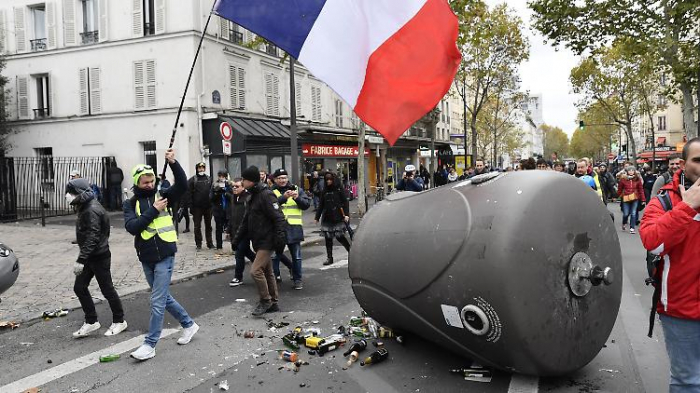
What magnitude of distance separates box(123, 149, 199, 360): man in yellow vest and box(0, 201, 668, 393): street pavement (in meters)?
0.40

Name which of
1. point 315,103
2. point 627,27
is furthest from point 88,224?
point 315,103

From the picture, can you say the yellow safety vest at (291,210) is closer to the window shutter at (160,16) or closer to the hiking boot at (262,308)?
the hiking boot at (262,308)

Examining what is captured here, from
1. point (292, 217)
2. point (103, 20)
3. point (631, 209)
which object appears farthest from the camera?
point (103, 20)

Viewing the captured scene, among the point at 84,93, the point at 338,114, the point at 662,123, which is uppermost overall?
the point at 662,123

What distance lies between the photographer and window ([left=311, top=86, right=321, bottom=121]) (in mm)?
26844

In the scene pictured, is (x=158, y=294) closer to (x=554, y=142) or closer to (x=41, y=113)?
(x=41, y=113)

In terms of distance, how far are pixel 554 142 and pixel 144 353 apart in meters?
161

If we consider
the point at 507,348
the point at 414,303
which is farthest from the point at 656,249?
the point at 414,303

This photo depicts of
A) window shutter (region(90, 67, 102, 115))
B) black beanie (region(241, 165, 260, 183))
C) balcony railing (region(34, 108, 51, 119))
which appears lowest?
black beanie (region(241, 165, 260, 183))

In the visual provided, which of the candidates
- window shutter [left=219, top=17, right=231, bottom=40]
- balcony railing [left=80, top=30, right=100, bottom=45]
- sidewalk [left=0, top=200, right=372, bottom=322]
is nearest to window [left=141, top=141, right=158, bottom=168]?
balcony railing [left=80, top=30, right=100, bottom=45]

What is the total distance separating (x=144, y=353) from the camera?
4.87 meters

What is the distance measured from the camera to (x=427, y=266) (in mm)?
3811

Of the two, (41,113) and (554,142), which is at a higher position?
(554,142)

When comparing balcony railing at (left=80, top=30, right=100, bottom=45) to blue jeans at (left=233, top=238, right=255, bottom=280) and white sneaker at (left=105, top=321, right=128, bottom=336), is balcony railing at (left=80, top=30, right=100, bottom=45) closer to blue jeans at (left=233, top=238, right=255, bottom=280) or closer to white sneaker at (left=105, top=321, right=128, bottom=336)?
blue jeans at (left=233, top=238, right=255, bottom=280)
